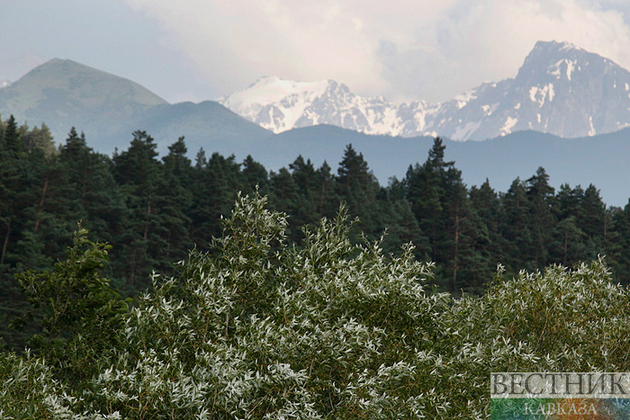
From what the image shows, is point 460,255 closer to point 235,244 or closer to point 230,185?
point 230,185

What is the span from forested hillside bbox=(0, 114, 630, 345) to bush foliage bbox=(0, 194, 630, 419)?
60.0 meters

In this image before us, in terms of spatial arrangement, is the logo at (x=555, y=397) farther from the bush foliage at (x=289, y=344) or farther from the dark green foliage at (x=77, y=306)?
the dark green foliage at (x=77, y=306)

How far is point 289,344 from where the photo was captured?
52.6ft

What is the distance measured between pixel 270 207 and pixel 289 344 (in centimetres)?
8270

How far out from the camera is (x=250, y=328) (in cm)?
1647

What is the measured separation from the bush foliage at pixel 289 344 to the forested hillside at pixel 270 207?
197 ft

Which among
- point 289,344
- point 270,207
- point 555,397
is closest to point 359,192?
point 270,207

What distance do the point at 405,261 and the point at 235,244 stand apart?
17.7 ft

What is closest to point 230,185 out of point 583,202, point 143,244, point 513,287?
point 143,244

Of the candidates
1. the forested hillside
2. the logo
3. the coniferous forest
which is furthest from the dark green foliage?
the forested hillside

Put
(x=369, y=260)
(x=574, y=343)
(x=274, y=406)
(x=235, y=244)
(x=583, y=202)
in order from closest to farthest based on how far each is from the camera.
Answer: (x=274, y=406), (x=235, y=244), (x=369, y=260), (x=574, y=343), (x=583, y=202)

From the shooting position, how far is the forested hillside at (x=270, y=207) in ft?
280

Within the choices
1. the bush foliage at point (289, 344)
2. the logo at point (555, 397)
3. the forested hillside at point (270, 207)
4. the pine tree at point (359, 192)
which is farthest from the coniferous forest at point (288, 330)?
the pine tree at point (359, 192)

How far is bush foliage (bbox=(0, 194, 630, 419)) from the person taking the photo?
15.1m
